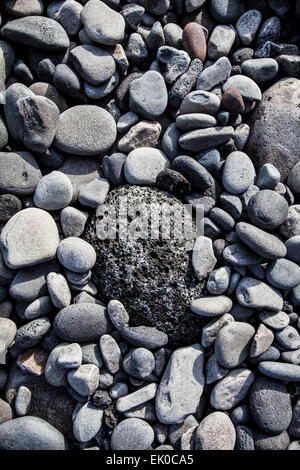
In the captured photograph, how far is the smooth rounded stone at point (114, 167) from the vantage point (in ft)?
6.44

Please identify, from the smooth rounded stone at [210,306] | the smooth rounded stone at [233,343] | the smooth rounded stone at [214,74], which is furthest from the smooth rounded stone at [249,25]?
the smooth rounded stone at [233,343]

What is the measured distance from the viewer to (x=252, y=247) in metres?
1.85

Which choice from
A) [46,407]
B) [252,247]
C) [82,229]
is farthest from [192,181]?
[46,407]

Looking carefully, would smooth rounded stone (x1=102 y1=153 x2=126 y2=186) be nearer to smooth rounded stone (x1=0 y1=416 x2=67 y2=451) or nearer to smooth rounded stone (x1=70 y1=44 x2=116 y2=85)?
smooth rounded stone (x1=70 y1=44 x2=116 y2=85)

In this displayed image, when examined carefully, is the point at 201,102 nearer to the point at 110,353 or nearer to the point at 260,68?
the point at 260,68

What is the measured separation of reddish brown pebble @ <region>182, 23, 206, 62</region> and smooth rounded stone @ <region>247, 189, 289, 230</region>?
82cm

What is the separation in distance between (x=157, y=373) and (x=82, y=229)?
77 centimetres

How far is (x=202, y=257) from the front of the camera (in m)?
1.88

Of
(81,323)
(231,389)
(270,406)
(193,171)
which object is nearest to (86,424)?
(81,323)

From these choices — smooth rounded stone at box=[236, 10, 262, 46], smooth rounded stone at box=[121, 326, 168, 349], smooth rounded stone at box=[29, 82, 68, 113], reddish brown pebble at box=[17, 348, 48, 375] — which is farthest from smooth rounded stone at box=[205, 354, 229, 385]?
smooth rounded stone at box=[236, 10, 262, 46]

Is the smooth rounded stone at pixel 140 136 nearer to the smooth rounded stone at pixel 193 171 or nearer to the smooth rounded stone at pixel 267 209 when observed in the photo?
the smooth rounded stone at pixel 193 171

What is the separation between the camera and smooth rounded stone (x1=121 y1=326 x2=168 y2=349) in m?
1.83
